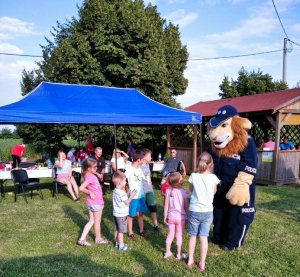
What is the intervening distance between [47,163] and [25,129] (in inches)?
435

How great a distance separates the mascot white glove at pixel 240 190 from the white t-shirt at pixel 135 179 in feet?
4.55

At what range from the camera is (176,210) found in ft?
13.7

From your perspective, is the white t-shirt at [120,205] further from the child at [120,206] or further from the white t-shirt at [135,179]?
the white t-shirt at [135,179]

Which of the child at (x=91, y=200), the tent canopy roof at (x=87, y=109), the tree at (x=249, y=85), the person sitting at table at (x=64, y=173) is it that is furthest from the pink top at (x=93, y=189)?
the tree at (x=249, y=85)

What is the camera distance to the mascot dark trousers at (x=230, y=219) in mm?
4547

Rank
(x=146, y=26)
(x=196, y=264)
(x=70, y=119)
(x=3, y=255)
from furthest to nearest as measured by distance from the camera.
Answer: (x=146, y=26), (x=70, y=119), (x=3, y=255), (x=196, y=264)

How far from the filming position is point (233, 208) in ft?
15.0

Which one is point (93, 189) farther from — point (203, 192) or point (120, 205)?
point (203, 192)

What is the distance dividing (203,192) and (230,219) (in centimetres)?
94

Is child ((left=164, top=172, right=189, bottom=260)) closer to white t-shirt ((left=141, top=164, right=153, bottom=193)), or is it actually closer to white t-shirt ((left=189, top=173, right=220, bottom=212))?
white t-shirt ((left=189, top=173, right=220, bottom=212))

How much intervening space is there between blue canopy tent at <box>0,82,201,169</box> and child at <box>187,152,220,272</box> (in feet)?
13.8

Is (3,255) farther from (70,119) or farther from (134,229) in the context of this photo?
(70,119)

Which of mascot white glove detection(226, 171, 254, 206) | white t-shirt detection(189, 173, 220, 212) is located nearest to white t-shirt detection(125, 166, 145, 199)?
white t-shirt detection(189, 173, 220, 212)

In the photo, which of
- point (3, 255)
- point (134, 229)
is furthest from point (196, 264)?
point (3, 255)
